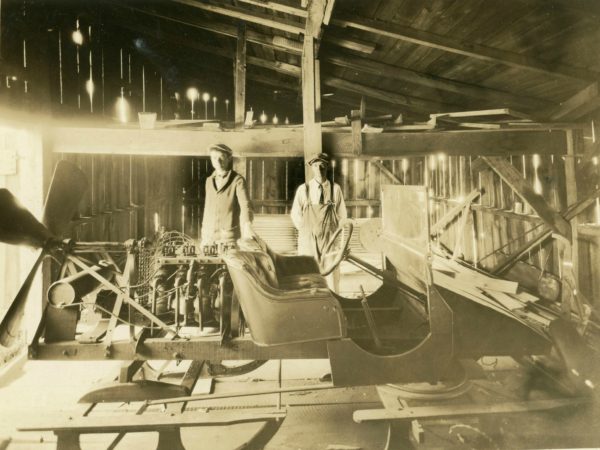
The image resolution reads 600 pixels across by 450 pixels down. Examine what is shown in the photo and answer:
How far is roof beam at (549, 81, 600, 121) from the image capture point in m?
5.04

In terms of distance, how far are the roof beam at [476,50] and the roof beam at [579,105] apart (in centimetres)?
22

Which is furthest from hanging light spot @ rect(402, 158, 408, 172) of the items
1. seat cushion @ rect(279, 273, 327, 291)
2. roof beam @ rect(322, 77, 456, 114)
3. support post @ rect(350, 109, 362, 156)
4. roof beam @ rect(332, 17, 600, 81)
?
seat cushion @ rect(279, 273, 327, 291)

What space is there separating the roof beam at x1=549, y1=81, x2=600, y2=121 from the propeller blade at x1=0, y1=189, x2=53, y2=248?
636cm

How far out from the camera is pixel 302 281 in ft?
12.9

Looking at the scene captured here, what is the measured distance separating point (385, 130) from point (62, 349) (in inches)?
193

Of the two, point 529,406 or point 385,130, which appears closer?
point 529,406

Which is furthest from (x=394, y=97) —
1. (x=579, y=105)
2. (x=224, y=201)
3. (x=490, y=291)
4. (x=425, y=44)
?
(x=224, y=201)

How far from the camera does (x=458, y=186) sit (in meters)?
9.34

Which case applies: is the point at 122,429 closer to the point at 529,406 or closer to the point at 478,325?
the point at 478,325

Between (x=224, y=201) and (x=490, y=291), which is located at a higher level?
(x=224, y=201)

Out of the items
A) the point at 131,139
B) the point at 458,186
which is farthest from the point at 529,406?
the point at 458,186

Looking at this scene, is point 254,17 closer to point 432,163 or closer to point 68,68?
point 68,68

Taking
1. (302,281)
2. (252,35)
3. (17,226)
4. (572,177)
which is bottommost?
(302,281)

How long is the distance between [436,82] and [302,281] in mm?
4431
